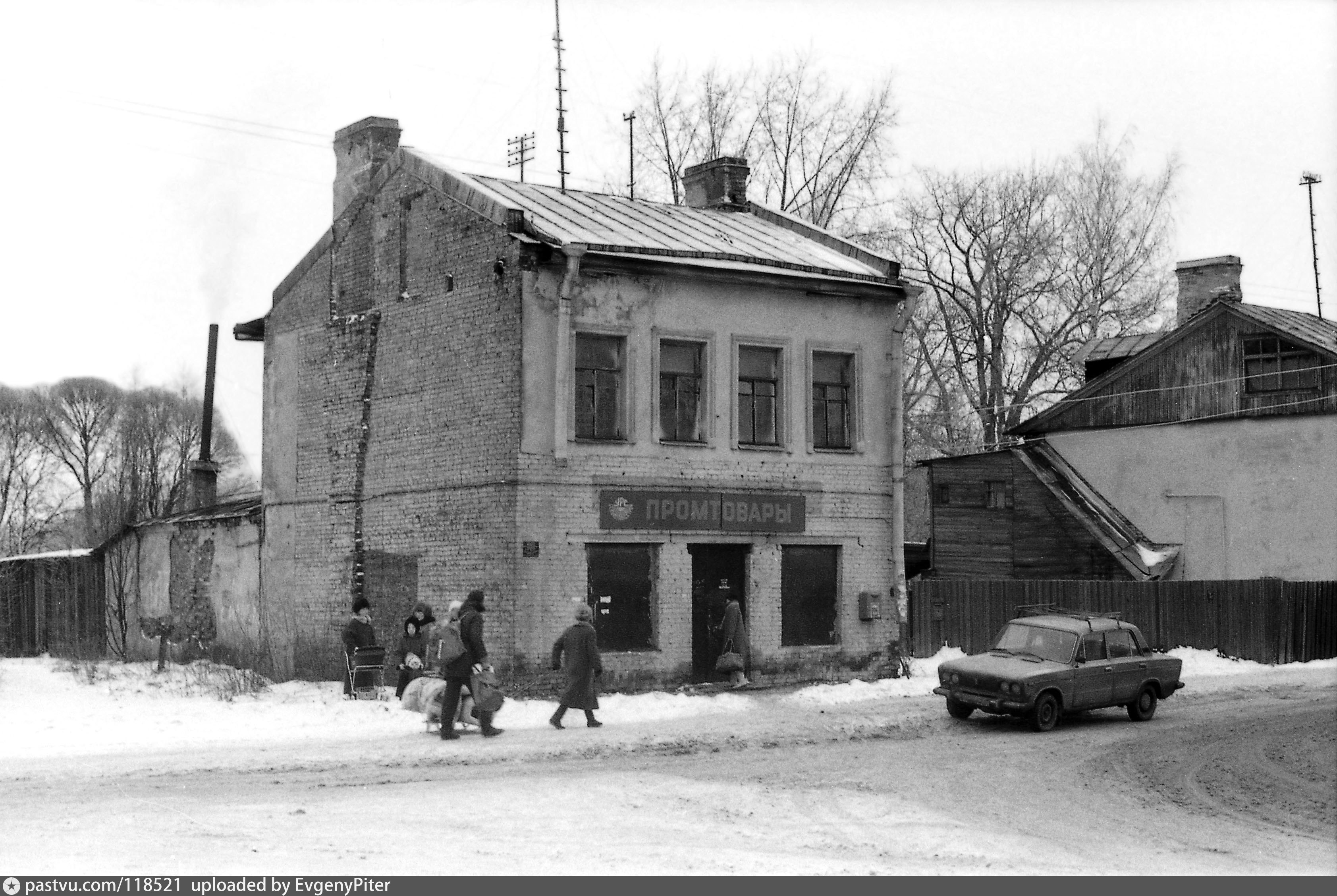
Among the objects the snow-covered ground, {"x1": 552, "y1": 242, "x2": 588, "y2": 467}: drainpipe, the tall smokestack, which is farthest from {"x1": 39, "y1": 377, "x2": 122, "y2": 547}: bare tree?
{"x1": 552, "y1": 242, "x2": 588, "y2": 467}: drainpipe

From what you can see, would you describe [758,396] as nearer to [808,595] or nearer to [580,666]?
[808,595]

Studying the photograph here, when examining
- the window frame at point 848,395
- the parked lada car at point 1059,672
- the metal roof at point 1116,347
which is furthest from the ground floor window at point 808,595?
the metal roof at point 1116,347

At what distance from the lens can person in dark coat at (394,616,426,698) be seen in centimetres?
2006

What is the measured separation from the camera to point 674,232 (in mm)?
24375

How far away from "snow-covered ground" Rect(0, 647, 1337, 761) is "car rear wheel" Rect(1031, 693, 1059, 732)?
3504mm

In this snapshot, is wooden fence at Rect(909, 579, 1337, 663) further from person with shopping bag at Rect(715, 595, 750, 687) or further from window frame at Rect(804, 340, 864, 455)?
person with shopping bag at Rect(715, 595, 750, 687)

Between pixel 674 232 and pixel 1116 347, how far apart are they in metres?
17.3

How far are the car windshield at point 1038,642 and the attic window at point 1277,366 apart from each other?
50.6ft

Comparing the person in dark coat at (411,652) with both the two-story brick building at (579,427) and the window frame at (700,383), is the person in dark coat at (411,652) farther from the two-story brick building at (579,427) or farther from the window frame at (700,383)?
the window frame at (700,383)

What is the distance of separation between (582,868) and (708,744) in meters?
6.97

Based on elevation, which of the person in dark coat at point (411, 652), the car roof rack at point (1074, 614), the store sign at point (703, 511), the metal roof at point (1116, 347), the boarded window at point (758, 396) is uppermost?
the metal roof at point (1116, 347)

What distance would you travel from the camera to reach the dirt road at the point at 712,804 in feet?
35.5

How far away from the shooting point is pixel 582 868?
10398 mm

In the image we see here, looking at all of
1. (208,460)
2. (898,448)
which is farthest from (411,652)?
(208,460)
